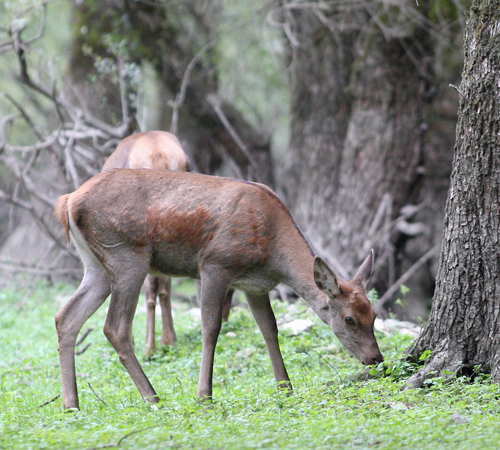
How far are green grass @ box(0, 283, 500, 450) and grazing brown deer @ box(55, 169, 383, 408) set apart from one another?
0.43 m

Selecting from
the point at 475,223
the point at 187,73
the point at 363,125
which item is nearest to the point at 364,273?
the point at 475,223

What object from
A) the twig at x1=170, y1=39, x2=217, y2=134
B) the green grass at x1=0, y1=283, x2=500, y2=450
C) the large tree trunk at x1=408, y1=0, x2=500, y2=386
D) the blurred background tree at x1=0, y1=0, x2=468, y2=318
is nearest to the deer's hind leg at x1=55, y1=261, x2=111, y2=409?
the green grass at x1=0, y1=283, x2=500, y2=450

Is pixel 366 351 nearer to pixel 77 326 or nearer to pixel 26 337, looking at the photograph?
pixel 77 326

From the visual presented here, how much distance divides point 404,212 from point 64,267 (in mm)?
7157

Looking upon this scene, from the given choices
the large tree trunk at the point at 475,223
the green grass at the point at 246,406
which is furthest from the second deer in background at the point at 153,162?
the large tree trunk at the point at 475,223

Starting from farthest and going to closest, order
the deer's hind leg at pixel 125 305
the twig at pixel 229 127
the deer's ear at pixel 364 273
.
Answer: the twig at pixel 229 127 → the deer's ear at pixel 364 273 → the deer's hind leg at pixel 125 305

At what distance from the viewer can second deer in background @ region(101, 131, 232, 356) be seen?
8.21 meters

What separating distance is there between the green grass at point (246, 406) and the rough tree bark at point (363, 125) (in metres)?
5.04

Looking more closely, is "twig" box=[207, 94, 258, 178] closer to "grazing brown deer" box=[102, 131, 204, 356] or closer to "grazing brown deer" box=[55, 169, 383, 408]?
"grazing brown deer" box=[102, 131, 204, 356]

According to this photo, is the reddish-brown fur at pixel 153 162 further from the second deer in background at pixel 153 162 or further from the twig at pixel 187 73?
the twig at pixel 187 73

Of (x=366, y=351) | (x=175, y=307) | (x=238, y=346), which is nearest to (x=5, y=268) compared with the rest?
(x=175, y=307)

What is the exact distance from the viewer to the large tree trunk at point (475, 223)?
5.34 m

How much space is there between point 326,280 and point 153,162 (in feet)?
9.96

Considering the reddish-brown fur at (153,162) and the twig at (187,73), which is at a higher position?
the twig at (187,73)
